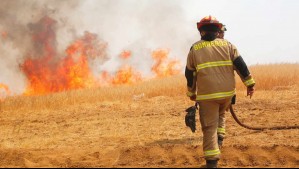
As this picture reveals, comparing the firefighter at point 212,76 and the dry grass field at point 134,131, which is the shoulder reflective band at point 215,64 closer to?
the firefighter at point 212,76

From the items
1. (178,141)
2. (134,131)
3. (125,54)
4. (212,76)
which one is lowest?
(178,141)

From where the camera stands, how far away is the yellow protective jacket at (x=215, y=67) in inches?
209

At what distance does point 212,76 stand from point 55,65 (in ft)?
67.6

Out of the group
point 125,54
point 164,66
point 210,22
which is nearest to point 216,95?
point 210,22

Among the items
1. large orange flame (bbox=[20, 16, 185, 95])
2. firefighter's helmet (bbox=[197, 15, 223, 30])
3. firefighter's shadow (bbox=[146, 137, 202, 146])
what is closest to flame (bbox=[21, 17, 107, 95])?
large orange flame (bbox=[20, 16, 185, 95])

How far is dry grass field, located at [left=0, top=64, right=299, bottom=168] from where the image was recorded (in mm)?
6512

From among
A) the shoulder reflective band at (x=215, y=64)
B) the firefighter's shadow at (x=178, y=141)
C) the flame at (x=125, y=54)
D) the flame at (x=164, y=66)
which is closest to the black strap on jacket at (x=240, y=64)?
the shoulder reflective band at (x=215, y=64)

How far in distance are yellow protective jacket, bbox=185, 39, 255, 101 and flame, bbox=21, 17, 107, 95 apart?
57.8ft

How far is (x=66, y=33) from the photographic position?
2675cm

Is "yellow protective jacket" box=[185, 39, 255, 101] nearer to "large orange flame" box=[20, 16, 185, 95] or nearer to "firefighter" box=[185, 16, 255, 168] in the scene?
"firefighter" box=[185, 16, 255, 168]

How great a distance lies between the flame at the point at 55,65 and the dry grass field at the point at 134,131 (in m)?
7.48

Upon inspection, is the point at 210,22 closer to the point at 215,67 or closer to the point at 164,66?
the point at 215,67

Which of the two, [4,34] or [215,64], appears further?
[4,34]

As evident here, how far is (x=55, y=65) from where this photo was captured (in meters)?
24.8
